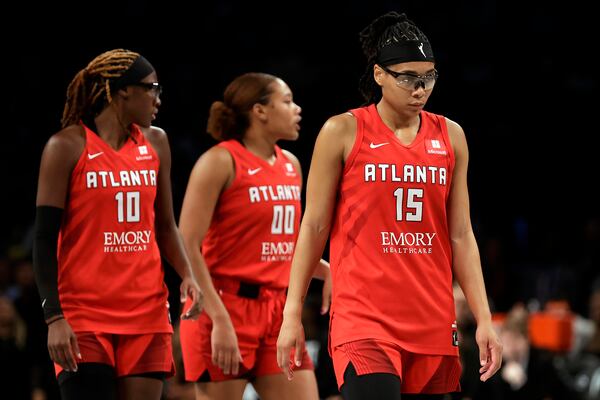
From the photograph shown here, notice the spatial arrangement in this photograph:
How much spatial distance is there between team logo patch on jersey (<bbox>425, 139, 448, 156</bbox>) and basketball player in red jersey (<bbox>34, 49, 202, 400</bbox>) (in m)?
1.05


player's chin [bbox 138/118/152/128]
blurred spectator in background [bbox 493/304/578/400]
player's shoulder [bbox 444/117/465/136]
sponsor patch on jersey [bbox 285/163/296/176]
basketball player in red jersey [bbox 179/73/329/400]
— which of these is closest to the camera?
player's shoulder [bbox 444/117/465/136]

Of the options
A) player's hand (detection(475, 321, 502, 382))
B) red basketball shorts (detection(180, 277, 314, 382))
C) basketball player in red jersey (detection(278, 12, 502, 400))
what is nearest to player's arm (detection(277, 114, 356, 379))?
basketball player in red jersey (detection(278, 12, 502, 400))

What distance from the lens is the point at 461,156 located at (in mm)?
3391

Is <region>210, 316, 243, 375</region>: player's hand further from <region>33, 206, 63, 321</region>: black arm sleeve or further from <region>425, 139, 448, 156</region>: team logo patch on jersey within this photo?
<region>425, 139, 448, 156</region>: team logo patch on jersey

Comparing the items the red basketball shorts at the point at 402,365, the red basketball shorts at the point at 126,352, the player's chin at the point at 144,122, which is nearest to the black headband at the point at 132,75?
the player's chin at the point at 144,122

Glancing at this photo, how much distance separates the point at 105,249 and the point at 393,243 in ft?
3.45

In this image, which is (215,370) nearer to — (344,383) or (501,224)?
(344,383)

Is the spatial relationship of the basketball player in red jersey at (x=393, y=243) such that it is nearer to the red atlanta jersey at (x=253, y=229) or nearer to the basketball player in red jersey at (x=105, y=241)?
the basketball player in red jersey at (x=105, y=241)

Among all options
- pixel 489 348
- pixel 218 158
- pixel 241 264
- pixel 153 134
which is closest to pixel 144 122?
pixel 153 134

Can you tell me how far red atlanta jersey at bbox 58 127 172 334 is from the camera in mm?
3605

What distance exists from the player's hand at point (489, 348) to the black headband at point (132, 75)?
4.95 ft

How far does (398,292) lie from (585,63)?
305 inches

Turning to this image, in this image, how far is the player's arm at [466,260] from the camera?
3203 millimetres

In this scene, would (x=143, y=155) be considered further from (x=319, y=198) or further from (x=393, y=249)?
(x=393, y=249)
